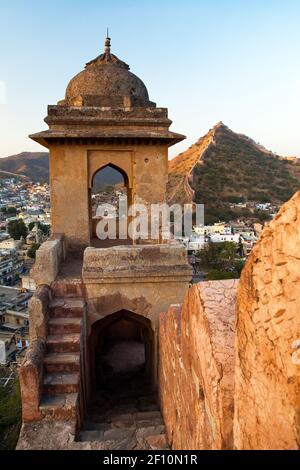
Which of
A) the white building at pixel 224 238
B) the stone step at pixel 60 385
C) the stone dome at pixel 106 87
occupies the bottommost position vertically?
the white building at pixel 224 238

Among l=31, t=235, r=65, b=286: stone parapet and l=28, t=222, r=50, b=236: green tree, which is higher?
l=31, t=235, r=65, b=286: stone parapet

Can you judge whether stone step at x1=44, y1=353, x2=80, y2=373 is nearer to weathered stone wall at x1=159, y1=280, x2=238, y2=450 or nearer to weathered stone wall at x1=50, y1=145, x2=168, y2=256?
weathered stone wall at x1=159, y1=280, x2=238, y2=450

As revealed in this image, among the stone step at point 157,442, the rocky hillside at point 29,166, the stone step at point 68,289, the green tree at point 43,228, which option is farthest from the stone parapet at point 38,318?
the rocky hillside at point 29,166

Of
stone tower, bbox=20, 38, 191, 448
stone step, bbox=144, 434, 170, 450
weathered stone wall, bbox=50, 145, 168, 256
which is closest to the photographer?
stone step, bbox=144, 434, 170, 450

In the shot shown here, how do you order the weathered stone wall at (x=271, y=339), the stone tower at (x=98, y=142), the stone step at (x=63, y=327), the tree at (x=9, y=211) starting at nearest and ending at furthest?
the weathered stone wall at (x=271, y=339)
the stone step at (x=63, y=327)
the stone tower at (x=98, y=142)
the tree at (x=9, y=211)

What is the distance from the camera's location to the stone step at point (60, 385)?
15.0 feet

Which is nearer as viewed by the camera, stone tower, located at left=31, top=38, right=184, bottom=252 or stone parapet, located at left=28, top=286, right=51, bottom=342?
stone parapet, located at left=28, top=286, right=51, bottom=342

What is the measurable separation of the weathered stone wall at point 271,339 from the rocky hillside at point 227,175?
59610 mm

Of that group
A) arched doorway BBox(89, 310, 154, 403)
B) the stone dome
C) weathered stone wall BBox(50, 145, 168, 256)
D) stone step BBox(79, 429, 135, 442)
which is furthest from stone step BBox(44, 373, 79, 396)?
the stone dome

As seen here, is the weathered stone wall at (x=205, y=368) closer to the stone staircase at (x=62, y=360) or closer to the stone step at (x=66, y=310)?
the stone staircase at (x=62, y=360)

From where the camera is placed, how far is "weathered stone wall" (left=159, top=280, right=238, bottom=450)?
2.37 meters

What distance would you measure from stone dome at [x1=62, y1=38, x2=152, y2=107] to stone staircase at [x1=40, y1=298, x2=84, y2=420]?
3.93 meters

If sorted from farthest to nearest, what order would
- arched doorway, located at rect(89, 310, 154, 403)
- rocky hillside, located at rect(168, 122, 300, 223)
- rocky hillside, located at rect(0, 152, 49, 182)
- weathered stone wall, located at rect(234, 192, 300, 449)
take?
rocky hillside, located at rect(0, 152, 49, 182) → rocky hillside, located at rect(168, 122, 300, 223) → arched doorway, located at rect(89, 310, 154, 403) → weathered stone wall, located at rect(234, 192, 300, 449)
